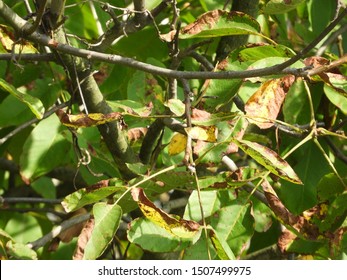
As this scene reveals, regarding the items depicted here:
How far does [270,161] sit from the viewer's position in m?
1.23

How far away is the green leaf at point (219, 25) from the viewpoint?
1.35 metres

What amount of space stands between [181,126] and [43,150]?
418mm

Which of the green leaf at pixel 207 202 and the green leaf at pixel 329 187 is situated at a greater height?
the green leaf at pixel 207 202

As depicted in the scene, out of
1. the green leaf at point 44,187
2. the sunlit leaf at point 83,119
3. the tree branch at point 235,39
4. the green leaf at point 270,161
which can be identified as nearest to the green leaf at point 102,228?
the sunlit leaf at point 83,119

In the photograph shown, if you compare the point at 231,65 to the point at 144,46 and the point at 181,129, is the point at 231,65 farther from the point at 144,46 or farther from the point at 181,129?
the point at 144,46

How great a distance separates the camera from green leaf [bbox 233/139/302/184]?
1228 mm

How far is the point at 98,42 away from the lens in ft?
4.83

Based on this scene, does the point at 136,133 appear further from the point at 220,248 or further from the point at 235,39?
the point at 220,248

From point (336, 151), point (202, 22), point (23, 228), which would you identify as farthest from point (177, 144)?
point (23, 228)

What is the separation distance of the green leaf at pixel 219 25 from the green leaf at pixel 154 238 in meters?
0.35

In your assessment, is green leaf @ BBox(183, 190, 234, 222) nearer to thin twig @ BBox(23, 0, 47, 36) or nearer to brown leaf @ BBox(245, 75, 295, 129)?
brown leaf @ BBox(245, 75, 295, 129)

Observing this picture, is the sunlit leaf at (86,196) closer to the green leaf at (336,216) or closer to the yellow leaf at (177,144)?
the yellow leaf at (177,144)

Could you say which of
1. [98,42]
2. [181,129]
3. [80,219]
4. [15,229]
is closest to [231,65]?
[181,129]

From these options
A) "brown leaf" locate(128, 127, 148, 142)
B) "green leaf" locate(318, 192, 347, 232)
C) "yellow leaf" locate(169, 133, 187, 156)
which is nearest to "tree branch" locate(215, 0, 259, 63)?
"brown leaf" locate(128, 127, 148, 142)
